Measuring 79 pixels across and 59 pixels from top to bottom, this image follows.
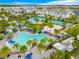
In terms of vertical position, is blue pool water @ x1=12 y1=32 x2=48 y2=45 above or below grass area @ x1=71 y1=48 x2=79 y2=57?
below

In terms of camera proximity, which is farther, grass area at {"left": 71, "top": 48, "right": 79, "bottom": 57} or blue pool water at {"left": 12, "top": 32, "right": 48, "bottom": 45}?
blue pool water at {"left": 12, "top": 32, "right": 48, "bottom": 45}

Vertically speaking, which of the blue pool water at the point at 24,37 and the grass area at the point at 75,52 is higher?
the grass area at the point at 75,52

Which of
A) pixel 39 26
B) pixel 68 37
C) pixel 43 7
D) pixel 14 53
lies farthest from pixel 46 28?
pixel 43 7

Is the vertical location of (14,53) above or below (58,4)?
below

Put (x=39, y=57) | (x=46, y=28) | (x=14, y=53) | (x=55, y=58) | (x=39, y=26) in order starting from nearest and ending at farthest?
(x=55, y=58), (x=39, y=57), (x=14, y=53), (x=46, y=28), (x=39, y=26)

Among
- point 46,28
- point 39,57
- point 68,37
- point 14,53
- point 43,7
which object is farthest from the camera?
point 43,7

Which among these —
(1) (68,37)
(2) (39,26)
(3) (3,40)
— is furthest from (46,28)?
(3) (3,40)

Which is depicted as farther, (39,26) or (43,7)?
(43,7)

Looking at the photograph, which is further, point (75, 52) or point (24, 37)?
point (24, 37)

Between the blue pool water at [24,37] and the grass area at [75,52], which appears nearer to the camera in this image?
the grass area at [75,52]

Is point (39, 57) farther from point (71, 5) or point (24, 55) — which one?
point (71, 5)
